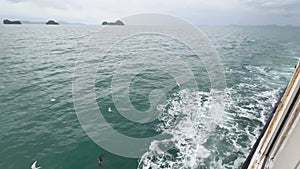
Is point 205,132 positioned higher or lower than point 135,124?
higher

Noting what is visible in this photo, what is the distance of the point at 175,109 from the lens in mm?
10258

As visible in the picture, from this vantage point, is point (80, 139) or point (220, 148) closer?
point (220, 148)

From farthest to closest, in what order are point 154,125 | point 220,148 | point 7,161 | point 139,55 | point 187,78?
point 139,55 < point 187,78 < point 154,125 < point 220,148 < point 7,161

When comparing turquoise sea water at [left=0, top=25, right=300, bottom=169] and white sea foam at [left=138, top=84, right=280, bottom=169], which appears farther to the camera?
turquoise sea water at [left=0, top=25, right=300, bottom=169]

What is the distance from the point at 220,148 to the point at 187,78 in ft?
29.7

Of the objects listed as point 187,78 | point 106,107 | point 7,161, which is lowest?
point 7,161

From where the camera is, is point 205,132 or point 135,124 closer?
point 205,132

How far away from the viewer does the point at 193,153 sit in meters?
6.98

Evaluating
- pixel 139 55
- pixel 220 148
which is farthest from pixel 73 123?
pixel 139 55

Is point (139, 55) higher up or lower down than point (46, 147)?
higher up

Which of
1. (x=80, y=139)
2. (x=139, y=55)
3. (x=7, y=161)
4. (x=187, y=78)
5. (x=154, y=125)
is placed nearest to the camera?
(x=7, y=161)

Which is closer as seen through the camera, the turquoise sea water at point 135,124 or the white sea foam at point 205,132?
the white sea foam at point 205,132

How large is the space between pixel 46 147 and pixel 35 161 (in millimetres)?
795

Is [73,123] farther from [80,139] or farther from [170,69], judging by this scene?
[170,69]
